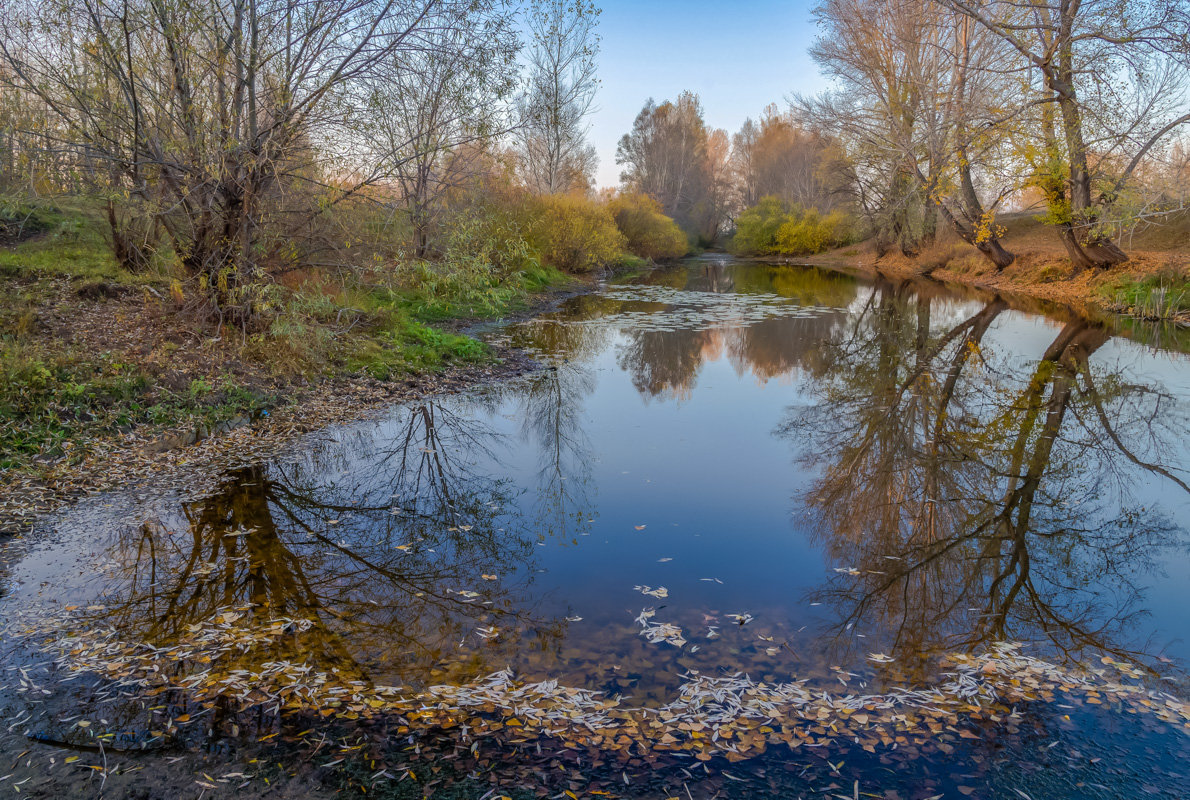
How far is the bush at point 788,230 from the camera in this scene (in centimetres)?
4740

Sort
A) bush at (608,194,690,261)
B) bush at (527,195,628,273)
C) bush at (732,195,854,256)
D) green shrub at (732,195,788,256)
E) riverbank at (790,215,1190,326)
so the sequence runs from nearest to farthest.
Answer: riverbank at (790,215,1190,326) < bush at (527,195,628,273) < bush at (608,194,690,261) < bush at (732,195,854,256) < green shrub at (732,195,788,256)

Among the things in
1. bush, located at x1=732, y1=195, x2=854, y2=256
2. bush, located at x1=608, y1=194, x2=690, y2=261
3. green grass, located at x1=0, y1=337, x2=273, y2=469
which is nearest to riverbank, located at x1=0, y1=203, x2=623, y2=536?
green grass, located at x1=0, y1=337, x2=273, y2=469

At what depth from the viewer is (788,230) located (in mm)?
49625

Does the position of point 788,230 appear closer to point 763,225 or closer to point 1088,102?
point 763,225

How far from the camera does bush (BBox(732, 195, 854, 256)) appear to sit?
47397 millimetres

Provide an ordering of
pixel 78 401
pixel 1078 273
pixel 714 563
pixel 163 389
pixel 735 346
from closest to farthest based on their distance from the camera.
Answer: pixel 714 563 → pixel 78 401 → pixel 163 389 → pixel 735 346 → pixel 1078 273

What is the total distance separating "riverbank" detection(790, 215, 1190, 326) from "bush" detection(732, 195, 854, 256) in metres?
12.9

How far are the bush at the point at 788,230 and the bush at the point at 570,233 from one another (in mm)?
22369

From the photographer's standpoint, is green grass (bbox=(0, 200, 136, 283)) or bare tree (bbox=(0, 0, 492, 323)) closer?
bare tree (bbox=(0, 0, 492, 323))

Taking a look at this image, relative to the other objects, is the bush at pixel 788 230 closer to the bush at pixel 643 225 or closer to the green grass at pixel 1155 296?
the bush at pixel 643 225

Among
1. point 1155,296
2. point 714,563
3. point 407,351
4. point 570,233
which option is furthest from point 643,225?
point 714,563

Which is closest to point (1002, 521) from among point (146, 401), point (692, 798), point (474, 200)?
point (692, 798)

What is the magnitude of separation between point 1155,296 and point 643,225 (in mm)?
31556

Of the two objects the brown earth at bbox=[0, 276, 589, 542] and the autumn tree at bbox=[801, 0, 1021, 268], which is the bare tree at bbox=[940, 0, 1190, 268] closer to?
the autumn tree at bbox=[801, 0, 1021, 268]
